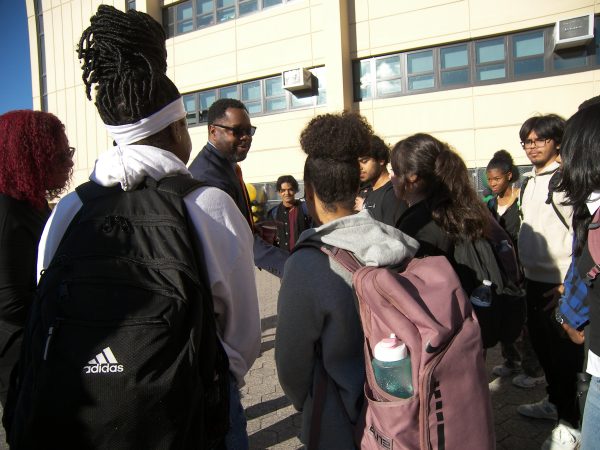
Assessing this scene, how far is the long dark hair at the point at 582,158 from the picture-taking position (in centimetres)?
159

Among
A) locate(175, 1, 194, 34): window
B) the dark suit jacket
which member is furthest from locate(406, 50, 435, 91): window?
the dark suit jacket

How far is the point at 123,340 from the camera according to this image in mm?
1111

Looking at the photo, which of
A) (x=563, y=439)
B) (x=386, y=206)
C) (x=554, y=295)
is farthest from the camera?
(x=386, y=206)

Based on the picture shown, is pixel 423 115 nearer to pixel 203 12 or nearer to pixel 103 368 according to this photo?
pixel 203 12

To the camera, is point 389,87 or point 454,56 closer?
point 454,56

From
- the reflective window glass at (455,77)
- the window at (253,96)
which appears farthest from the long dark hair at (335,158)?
the window at (253,96)

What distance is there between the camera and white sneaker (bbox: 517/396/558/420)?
329 cm

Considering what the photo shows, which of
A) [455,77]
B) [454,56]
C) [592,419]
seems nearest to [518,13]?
[454,56]

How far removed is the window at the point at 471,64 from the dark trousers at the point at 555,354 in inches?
391

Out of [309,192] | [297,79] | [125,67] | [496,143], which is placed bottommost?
[309,192]

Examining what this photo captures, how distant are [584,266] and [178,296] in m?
1.50

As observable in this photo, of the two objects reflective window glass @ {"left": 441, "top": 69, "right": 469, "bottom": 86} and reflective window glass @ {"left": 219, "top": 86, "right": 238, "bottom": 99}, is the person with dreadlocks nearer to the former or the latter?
reflective window glass @ {"left": 441, "top": 69, "right": 469, "bottom": 86}

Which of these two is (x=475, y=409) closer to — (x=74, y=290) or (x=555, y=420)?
(x=74, y=290)

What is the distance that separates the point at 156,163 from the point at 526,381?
3.90 metres
